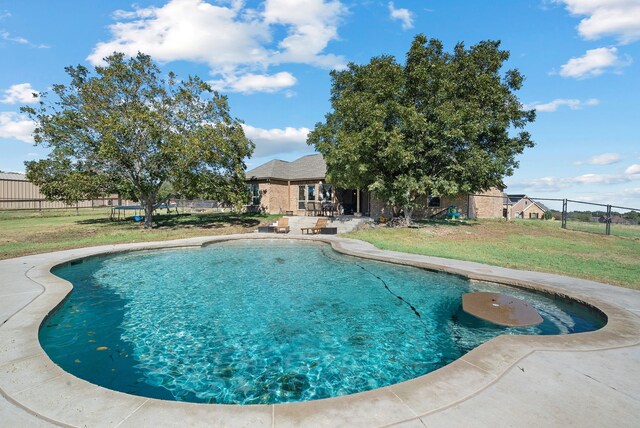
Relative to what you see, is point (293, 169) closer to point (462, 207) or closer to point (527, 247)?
point (462, 207)

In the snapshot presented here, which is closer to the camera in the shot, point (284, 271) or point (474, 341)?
point (474, 341)

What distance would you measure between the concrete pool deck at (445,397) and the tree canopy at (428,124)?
1314 cm

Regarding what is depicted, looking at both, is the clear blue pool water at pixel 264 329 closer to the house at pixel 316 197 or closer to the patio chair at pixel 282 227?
the patio chair at pixel 282 227

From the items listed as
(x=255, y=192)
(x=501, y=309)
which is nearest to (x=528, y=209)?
(x=255, y=192)

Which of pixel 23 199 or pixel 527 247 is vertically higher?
pixel 23 199

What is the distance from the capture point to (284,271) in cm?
1020

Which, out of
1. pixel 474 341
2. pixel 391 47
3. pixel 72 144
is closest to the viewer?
pixel 474 341

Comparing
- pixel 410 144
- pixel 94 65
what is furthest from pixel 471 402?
pixel 94 65

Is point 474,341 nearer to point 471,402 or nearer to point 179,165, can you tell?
point 471,402

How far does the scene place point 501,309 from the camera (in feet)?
20.6

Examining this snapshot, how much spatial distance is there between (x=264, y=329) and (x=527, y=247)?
12.5 m

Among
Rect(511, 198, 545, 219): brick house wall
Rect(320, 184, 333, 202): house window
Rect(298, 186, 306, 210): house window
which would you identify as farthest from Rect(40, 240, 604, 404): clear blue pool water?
Rect(511, 198, 545, 219): brick house wall

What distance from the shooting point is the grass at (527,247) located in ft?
30.3

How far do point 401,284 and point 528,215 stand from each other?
46.9m
